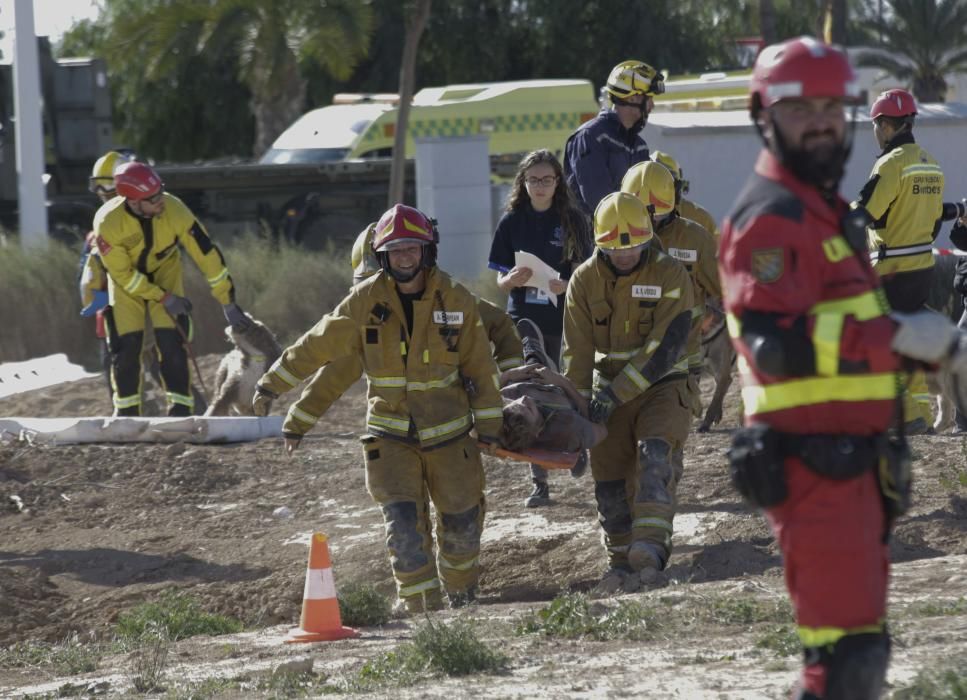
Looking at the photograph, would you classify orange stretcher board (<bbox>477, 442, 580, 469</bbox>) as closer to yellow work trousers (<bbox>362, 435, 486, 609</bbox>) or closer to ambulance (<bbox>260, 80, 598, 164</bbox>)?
yellow work trousers (<bbox>362, 435, 486, 609</bbox>)

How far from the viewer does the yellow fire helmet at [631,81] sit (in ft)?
30.0

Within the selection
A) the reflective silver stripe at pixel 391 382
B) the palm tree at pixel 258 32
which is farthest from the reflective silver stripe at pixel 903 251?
the palm tree at pixel 258 32

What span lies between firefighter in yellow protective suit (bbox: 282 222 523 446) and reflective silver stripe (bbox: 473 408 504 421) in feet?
1.57

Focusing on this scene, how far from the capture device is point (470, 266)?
1864cm

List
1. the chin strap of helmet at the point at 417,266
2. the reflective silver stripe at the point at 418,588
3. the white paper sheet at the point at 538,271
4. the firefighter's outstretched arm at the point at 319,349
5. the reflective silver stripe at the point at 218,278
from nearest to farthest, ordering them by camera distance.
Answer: the chin strap of helmet at the point at 417,266
the firefighter's outstretched arm at the point at 319,349
the reflective silver stripe at the point at 418,588
the white paper sheet at the point at 538,271
the reflective silver stripe at the point at 218,278

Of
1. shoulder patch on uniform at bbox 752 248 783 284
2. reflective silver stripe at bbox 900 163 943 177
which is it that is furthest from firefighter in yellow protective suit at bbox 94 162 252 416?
shoulder patch on uniform at bbox 752 248 783 284

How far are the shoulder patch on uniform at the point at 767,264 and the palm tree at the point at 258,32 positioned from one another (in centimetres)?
2291

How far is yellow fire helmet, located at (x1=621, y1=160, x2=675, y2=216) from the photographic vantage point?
27.6 feet

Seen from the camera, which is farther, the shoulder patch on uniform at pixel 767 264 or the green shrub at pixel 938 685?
the green shrub at pixel 938 685

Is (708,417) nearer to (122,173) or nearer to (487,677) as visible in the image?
(122,173)

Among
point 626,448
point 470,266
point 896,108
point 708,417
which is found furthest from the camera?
point 470,266

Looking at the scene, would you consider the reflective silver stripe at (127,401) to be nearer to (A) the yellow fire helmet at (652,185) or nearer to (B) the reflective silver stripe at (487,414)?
(A) the yellow fire helmet at (652,185)

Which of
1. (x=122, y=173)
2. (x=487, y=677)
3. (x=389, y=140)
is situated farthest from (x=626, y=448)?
(x=389, y=140)

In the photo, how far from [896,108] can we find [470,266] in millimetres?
9361
